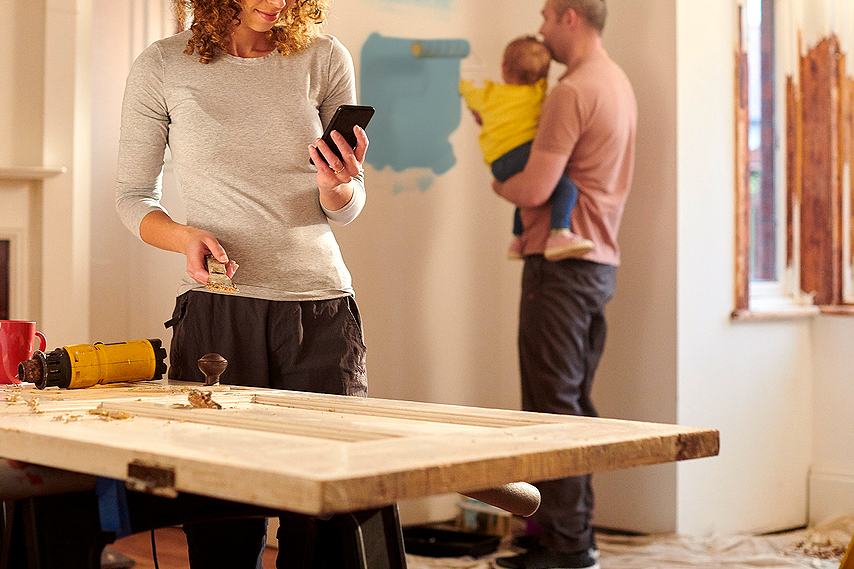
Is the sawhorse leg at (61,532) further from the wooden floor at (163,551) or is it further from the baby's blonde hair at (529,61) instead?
the baby's blonde hair at (529,61)

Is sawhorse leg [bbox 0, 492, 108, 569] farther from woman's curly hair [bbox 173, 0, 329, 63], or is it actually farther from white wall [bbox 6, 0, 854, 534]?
white wall [bbox 6, 0, 854, 534]

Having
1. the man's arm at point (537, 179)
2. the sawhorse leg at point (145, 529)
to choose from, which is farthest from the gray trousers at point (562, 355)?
the sawhorse leg at point (145, 529)

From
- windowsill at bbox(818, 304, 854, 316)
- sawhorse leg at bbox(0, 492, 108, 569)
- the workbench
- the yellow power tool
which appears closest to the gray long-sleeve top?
the yellow power tool

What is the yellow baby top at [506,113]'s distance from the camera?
297cm

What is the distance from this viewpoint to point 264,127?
1580 mm

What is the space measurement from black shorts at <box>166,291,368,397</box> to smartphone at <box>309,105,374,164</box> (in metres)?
0.30

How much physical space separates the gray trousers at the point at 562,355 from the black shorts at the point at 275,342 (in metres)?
1.32

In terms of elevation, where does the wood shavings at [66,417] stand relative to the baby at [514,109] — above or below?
below

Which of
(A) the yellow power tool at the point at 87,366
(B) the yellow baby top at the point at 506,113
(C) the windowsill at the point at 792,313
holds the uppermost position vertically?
(B) the yellow baby top at the point at 506,113

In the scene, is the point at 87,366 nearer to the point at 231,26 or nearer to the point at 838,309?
the point at 231,26

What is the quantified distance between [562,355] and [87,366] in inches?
66.4

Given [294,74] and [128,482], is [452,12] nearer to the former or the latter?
[294,74]

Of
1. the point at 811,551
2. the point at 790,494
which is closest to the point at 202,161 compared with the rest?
the point at 811,551

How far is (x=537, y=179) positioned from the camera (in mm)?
2812
